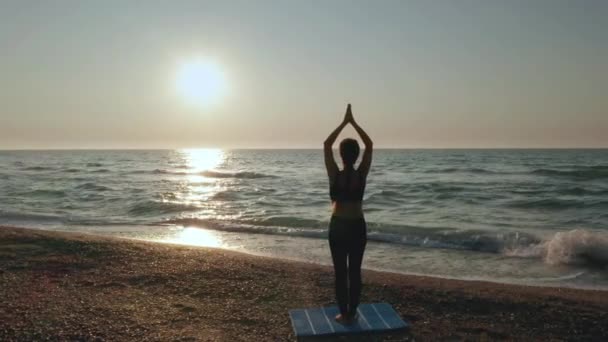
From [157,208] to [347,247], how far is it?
17959 mm

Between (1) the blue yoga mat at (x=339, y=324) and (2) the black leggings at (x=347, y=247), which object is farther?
(1) the blue yoga mat at (x=339, y=324)

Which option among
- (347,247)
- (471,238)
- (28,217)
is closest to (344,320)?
(347,247)

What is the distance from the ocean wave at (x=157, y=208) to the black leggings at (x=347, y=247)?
1631 cm

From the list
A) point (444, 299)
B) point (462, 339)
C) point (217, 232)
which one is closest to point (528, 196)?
point (217, 232)

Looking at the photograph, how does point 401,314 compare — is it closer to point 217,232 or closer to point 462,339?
point 462,339

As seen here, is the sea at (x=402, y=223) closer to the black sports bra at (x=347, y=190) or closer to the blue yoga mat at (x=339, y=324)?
the blue yoga mat at (x=339, y=324)

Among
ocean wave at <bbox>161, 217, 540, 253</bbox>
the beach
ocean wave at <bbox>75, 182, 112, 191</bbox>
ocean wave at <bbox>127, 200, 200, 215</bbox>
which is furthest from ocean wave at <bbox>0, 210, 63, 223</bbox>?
ocean wave at <bbox>75, 182, 112, 191</bbox>

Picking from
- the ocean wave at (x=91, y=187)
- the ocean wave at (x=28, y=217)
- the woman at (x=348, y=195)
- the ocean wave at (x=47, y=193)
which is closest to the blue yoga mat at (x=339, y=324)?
the woman at (x=348, y=195)

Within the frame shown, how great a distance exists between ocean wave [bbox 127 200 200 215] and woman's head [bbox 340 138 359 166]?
55.1 ft

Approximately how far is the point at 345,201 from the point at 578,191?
85.7 ft

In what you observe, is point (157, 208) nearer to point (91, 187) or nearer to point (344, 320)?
point (91, 187)

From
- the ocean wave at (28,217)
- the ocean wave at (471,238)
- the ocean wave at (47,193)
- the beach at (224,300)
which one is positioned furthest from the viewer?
the ocean wave at (47,193)

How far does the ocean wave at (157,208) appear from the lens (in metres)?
20.8

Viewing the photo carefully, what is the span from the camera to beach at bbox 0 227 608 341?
5.79m
